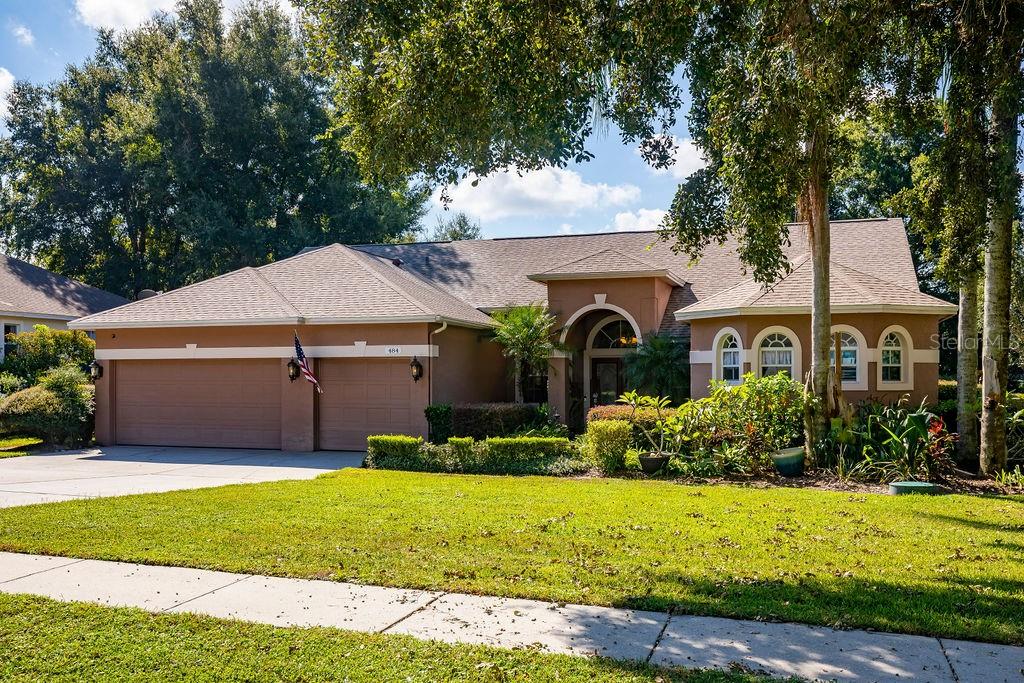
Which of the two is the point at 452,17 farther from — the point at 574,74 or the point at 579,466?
the point at 579,466

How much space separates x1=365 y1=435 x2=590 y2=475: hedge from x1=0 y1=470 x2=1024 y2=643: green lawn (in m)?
2.50

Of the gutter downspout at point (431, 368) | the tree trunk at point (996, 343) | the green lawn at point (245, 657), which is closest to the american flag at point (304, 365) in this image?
the gutter downspout at point (431, 368)

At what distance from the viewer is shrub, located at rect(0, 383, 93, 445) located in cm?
1842

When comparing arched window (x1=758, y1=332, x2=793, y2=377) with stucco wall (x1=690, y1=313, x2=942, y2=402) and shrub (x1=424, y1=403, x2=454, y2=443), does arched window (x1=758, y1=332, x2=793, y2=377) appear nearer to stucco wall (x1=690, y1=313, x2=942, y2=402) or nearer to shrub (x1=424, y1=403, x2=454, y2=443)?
stucco wall (x1=690, y1=313, x2=942, y2=402)

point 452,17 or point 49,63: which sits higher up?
point 49,63

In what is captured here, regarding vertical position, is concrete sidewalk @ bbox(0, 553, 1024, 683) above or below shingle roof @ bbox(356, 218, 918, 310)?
below

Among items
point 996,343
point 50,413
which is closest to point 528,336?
point 996,343

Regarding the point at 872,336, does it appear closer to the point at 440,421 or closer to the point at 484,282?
the point at 440,421

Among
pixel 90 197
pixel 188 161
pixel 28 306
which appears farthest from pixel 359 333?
pixel 90 197

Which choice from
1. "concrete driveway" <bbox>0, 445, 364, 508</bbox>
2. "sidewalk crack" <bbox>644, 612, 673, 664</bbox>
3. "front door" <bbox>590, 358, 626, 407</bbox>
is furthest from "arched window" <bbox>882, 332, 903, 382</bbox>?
"sidewalk crack" <bbox>644, 612, 673, 664</bbox>

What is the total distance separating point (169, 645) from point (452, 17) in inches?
248

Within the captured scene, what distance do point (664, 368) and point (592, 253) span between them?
18.9 ft

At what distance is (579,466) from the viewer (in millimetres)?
14031

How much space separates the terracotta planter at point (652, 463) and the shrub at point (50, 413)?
1398 centimetres
